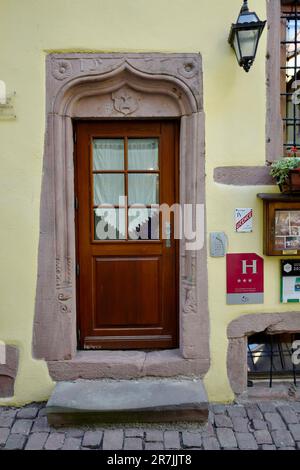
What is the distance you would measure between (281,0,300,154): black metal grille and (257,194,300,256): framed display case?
56 cm

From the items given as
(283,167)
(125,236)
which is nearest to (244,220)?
(283,167)

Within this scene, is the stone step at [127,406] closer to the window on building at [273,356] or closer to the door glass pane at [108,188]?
the window on building at [273,356]

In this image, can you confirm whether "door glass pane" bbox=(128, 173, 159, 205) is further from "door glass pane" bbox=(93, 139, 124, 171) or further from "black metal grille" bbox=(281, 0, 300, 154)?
"black metal grille" bbox=(281, 0, 300, 154)

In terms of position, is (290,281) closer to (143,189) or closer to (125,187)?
(143,189)

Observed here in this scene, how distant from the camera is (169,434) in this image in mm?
2842

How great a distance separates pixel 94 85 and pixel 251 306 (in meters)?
2.48

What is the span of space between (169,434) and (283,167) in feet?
7.93

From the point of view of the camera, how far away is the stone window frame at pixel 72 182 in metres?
3.09

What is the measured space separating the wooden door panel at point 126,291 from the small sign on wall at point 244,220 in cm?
83

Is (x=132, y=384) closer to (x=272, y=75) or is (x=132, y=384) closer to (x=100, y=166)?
(x=100, y=166)

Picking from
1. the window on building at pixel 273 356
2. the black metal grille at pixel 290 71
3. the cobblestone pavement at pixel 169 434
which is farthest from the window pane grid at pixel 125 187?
the cobblestone pavement at pixel 169 434

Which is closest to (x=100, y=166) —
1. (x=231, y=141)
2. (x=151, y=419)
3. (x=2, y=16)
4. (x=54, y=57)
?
(x=54, y=57)

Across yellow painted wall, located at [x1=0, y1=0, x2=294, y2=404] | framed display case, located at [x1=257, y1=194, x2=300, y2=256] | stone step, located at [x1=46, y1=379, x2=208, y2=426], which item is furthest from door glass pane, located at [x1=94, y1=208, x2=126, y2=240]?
stone step, located at [x1=46, y1=379, x2=208, y2=426]

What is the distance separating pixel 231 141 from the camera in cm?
315
